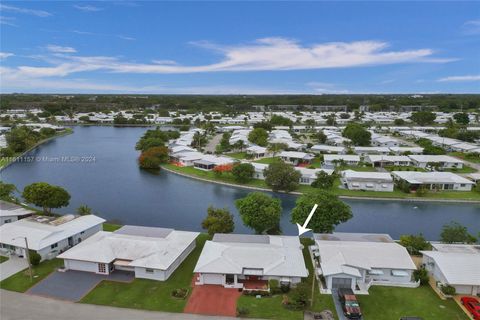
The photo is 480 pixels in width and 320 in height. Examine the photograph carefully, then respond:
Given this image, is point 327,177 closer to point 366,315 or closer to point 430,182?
point 430,182

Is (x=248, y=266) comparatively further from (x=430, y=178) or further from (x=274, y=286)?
(x=430, y=178)

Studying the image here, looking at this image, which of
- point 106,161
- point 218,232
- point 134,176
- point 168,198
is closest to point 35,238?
point 218,232

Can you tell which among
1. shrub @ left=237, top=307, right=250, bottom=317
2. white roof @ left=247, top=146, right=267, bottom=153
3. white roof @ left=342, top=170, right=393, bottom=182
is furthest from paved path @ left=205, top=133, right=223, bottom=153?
shrub @ left=237, top=307, right=250, bottom=317

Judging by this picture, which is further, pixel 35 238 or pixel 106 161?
pixel 106 161

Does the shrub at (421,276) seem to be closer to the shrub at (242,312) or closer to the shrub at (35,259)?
the shrub at (242,312)

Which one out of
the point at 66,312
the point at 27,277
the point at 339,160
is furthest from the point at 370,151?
the point at 66,312
